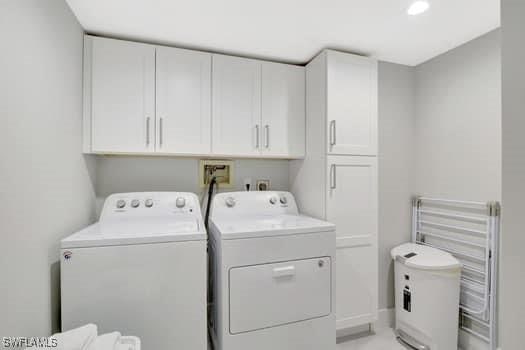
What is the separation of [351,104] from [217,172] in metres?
1.22

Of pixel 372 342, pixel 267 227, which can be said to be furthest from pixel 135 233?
pixel 372 342

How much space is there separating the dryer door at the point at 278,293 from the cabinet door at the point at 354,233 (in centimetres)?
36

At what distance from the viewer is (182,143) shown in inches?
74.7

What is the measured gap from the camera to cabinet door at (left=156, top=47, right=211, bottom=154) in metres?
1.85

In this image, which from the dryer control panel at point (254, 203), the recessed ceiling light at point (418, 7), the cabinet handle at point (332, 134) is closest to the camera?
the recessed ceiling light at point (418, 7)

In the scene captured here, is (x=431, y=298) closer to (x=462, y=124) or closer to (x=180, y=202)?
(x=462, y=124)

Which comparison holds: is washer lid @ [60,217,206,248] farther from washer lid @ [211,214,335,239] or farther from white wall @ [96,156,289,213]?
white wall @ [96,156,289,213]

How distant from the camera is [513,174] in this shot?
75cm

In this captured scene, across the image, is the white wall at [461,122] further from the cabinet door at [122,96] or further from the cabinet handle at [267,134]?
the cabinet door at [122,96]

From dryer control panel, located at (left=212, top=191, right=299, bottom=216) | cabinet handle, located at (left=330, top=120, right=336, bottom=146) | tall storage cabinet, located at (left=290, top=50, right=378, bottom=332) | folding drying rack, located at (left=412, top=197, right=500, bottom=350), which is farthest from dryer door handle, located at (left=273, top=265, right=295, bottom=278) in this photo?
folding drying rack, located at (left=412, top=197, right=500, bottom=350)

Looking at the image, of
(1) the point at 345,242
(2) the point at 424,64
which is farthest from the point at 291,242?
(2) the point at 424,64

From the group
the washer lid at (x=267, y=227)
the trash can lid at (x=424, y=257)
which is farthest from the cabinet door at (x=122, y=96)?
the trash can lid at (x=424, y=257)

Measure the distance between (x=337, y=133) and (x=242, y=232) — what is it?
3.38 ft

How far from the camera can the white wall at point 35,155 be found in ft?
3.13
